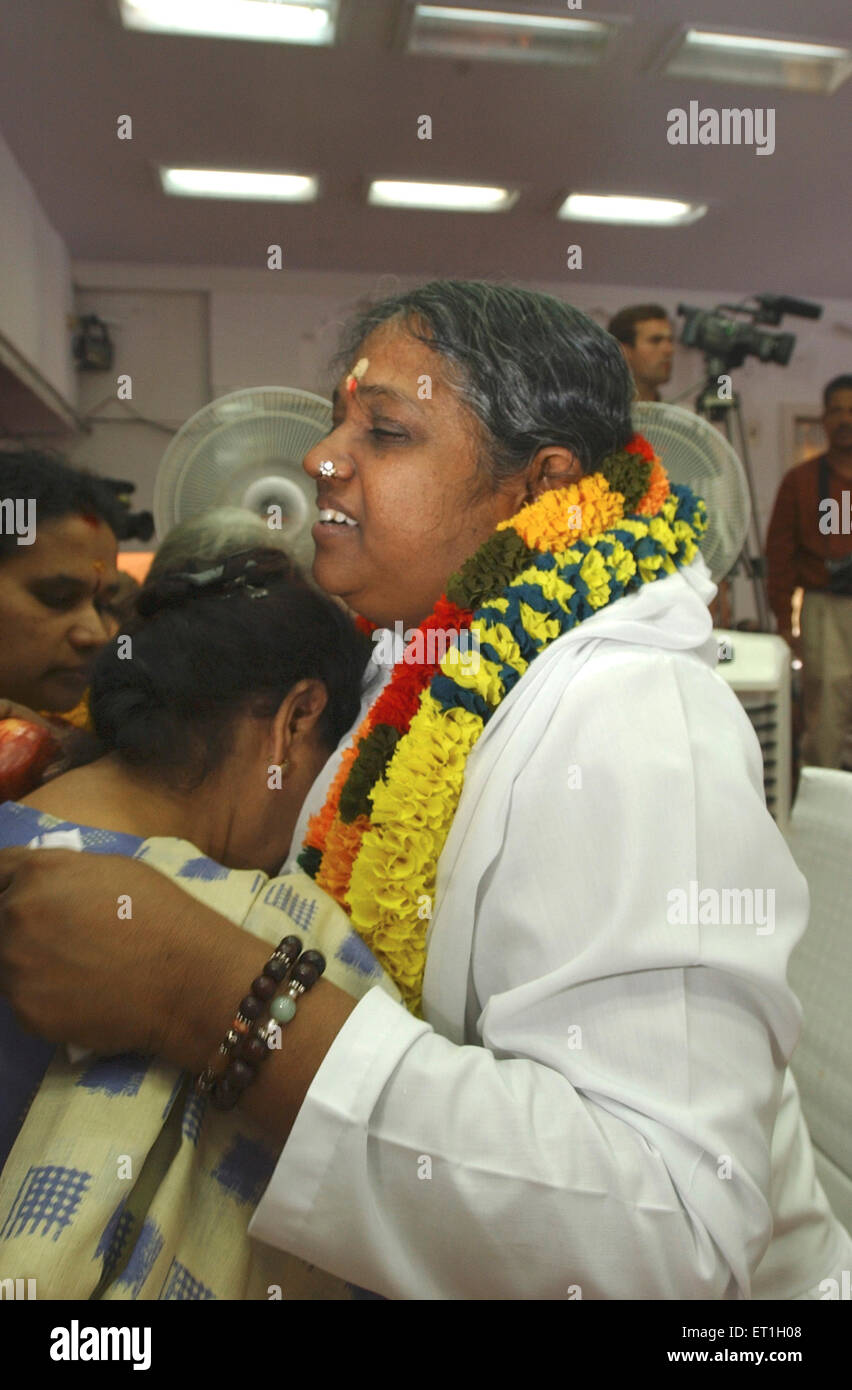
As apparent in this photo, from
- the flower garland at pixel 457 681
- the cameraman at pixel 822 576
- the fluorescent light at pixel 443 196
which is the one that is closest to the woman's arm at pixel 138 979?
the flower garland at pixel 457 681

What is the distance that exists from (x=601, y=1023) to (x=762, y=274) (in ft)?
20.8

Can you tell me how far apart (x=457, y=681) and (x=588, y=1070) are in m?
0.41

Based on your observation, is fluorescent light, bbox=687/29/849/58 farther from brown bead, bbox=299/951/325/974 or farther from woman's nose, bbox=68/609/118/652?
brown bead, bbox=299/951/325/974

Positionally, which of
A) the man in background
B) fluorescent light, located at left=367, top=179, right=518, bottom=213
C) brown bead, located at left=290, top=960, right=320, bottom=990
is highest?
fluorescent light, located at left=367, top=179, right=518, bottom=213

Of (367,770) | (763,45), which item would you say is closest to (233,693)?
(367,770)

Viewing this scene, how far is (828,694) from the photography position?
13.9 feet

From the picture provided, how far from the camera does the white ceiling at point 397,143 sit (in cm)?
363

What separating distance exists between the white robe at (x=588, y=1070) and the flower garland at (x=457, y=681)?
0.40 feet

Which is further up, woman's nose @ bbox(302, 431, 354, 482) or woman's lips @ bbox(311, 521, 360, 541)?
woman's nose @ bbox(302, 431, 354, 482)

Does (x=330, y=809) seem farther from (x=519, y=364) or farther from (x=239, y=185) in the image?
(x=239, y=185)

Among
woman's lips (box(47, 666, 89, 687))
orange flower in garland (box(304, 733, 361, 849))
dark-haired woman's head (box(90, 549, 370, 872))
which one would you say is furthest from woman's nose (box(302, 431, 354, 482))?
woman's lips (box(47, 666, 89, 687))

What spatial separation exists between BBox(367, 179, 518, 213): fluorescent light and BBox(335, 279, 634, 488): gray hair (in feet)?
13.2

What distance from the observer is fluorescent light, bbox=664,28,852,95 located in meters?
3.68

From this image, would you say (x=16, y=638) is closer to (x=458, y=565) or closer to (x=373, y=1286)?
(x=458, y=565)
